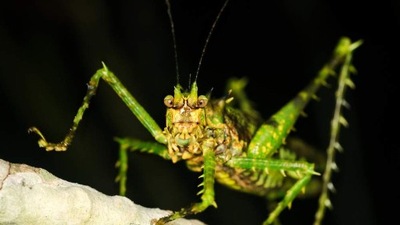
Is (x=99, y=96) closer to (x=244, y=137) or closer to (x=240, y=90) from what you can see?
(x=240, y=90)

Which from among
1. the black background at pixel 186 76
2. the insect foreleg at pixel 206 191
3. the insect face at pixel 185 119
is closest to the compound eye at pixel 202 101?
the insect face at pixel 185 119

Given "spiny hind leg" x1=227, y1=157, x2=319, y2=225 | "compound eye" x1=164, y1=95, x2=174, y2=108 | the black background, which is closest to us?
"compound eye" x1=164, y1=95, x2=174, y2=108

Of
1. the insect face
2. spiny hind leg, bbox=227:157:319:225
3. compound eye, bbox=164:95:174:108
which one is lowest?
spiny hind leg, bbox=227:157:319:225

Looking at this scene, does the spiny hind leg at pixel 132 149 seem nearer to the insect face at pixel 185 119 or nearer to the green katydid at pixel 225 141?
the green katydid at pixel 225 141

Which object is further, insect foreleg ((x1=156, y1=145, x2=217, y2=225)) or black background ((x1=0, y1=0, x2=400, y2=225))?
black background ((x1=0, y1=0, x2=400, y2=225))

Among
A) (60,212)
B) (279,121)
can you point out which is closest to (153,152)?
(279,121)

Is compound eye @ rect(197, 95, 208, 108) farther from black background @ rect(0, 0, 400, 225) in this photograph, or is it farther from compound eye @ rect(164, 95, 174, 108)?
black background @ rect(0, 0, 400, 225)

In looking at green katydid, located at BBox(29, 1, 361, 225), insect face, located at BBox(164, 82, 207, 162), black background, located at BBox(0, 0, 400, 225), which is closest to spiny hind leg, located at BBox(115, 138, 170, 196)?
green katydid, located at BBox(29, 1, 361, 225)
